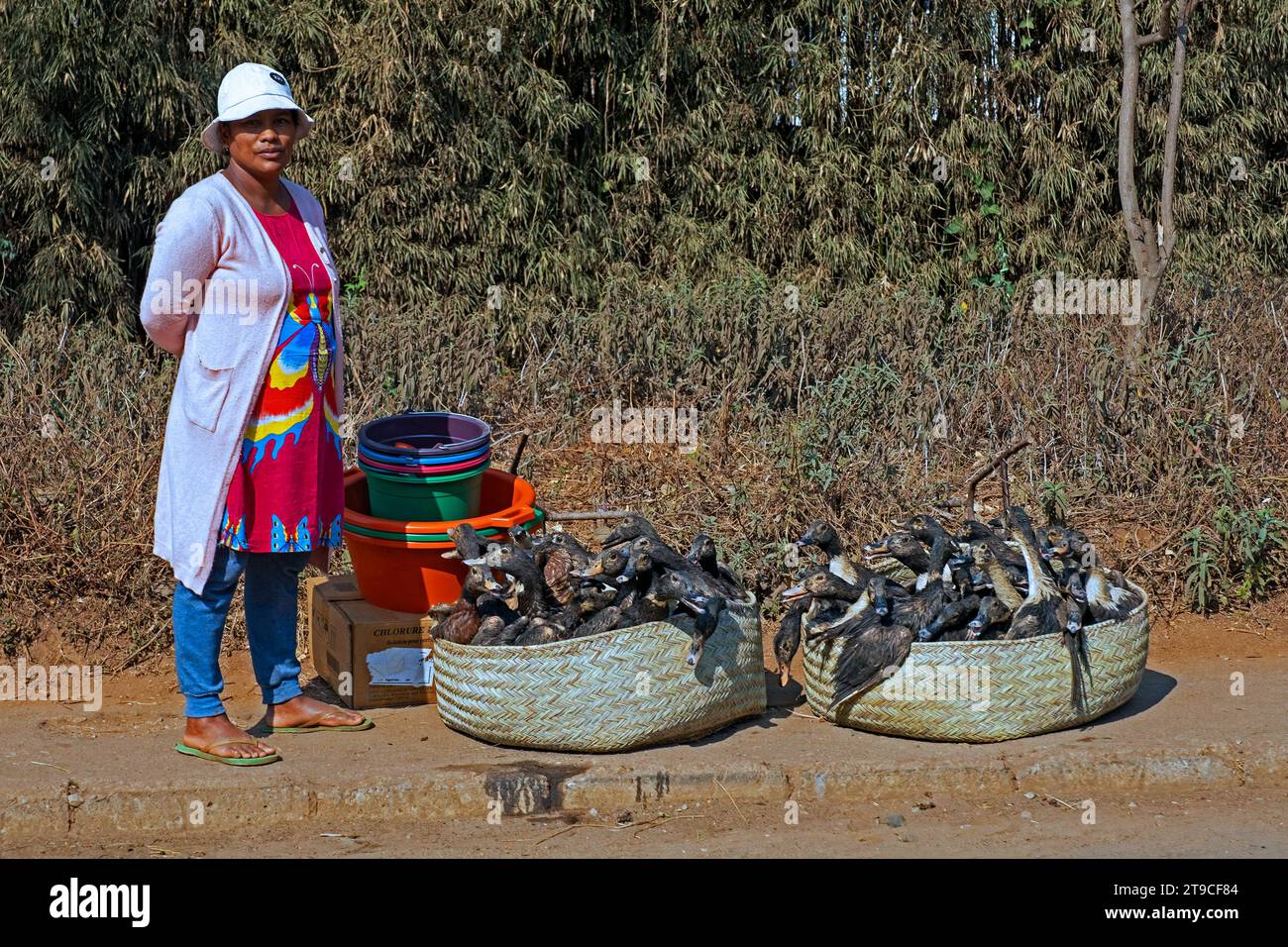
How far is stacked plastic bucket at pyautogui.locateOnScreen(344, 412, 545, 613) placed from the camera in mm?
5031

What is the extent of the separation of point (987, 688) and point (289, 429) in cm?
239

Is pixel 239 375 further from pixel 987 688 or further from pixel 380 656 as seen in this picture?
pixel 987 688

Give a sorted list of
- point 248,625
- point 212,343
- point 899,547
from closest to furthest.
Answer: point 212,343
point 248,625
point 899,547

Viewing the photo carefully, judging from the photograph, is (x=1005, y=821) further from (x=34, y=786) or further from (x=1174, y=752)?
(x=34, y=786)

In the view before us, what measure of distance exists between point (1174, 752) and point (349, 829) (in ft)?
8.88

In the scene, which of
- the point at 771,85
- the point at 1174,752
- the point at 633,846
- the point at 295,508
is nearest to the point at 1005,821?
the point at 1174,752

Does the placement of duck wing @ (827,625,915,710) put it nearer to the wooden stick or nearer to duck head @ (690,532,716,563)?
duck head @ (690,532,716,563)

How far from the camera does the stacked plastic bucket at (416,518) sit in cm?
503

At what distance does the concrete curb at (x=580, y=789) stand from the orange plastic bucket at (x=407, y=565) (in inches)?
30.7

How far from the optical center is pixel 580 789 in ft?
14.8

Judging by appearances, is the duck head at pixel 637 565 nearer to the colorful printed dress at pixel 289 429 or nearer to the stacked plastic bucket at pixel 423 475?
the stacked plastic bucket at pixel 423 475

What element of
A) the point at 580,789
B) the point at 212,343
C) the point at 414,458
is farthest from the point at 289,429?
the point at 580,789

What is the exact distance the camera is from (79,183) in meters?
8.78

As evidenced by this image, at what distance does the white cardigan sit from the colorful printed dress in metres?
0.05
